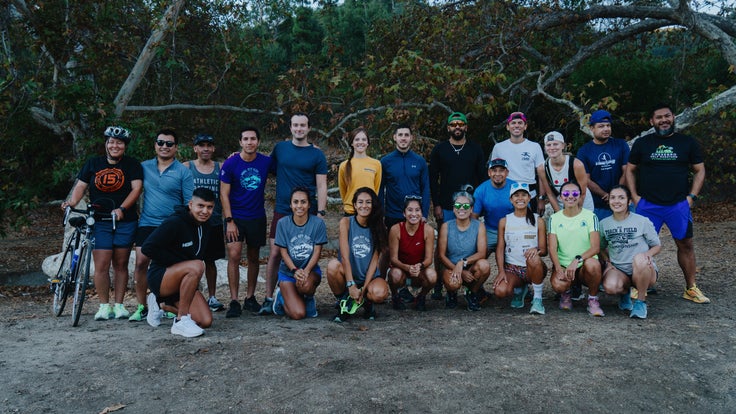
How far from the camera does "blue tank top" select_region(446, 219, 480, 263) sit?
5.43 metres

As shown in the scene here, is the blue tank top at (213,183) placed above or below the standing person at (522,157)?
below

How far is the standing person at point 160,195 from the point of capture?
5207 millimetres

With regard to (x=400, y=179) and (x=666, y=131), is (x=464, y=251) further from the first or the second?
(x=666, y=131)

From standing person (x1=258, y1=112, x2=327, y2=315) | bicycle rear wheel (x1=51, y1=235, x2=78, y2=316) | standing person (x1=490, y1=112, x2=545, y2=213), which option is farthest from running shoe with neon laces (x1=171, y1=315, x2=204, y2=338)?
standing person (x1=490, y1=112, x2=545, y2=213)

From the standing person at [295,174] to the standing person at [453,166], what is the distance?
1.21 m

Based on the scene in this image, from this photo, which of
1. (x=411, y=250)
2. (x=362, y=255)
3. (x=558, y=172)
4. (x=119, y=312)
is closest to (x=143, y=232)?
(x=119, y=312)

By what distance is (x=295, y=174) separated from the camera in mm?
5449

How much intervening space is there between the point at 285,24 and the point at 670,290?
60.5ft

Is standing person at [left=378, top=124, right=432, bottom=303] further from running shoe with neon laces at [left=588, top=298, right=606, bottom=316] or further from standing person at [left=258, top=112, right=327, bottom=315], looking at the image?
running shoe with neon laces at [left=588, top=298, right=606, bottom=316]

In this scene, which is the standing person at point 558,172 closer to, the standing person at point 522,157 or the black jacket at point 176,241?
the standing person at point 522,157

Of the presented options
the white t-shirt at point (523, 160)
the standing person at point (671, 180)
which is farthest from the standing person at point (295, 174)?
the standing person at point (671, 180)

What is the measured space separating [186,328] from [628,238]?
3.84 metres

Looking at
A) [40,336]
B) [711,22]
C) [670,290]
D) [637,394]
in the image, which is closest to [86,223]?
[40,336]

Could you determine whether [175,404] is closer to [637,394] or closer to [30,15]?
[637,394]
